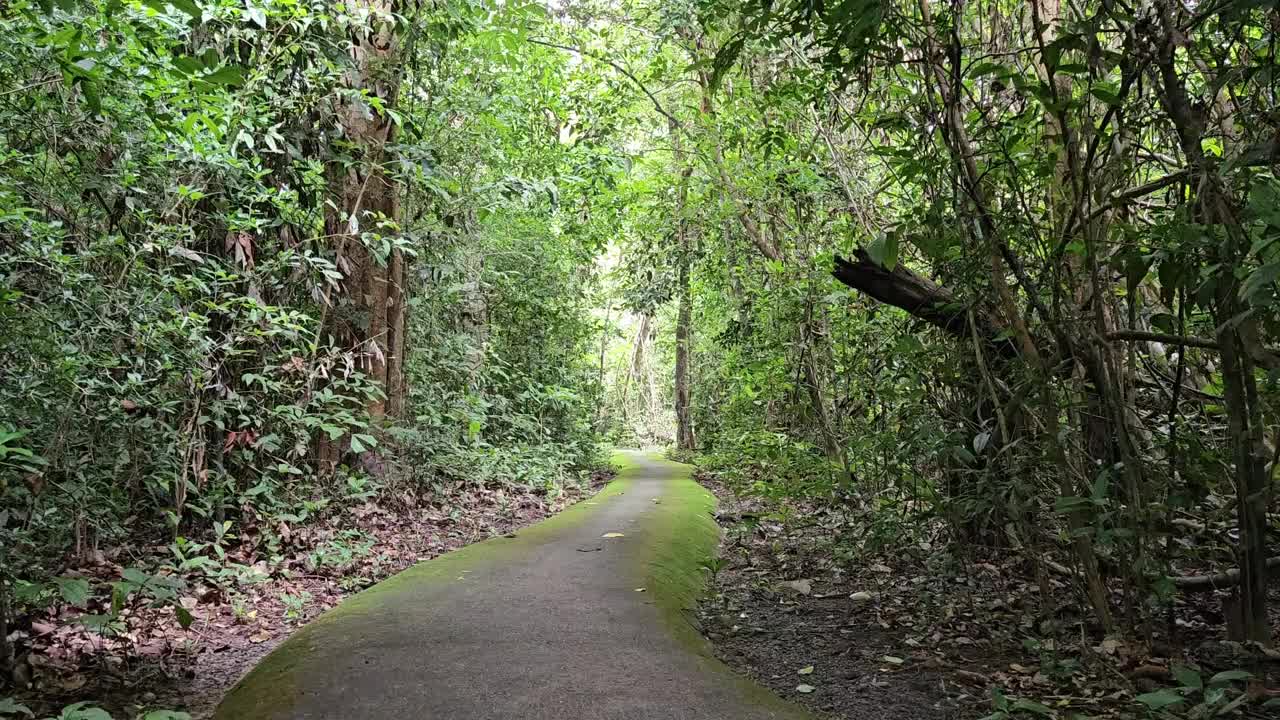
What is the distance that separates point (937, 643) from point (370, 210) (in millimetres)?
5929

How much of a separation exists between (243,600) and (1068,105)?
4.88m

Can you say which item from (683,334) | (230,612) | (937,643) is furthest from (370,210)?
(683,334)

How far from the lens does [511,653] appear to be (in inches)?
134

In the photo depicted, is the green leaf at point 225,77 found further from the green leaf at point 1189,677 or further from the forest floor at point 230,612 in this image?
the green leaf at point 1189,677

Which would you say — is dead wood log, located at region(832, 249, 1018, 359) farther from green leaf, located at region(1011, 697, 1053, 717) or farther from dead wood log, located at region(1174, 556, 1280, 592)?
green leaf, located at region(1011, 697, 1053, 717)

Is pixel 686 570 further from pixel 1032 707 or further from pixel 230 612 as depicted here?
pixel 1032 707

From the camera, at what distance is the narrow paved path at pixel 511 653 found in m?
2.82

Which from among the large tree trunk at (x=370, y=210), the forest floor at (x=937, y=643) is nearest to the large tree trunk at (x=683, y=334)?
the large tree trunk at (x=370, y=210)

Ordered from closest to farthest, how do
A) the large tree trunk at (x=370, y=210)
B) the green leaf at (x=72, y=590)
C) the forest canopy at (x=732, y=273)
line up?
the forest canopy at (x=732, y=273) → the green leaf at (x=72, y=590) → the large tree trunk at (x=370, y=210)

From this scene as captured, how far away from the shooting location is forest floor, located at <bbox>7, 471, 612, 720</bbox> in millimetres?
3033

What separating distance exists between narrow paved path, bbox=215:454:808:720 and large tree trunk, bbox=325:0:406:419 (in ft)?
7.89

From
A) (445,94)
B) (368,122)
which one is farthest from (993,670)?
(445,94)

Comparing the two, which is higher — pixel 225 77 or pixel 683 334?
pixel 683 334

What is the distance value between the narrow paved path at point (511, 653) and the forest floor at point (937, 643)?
1.22 ft
